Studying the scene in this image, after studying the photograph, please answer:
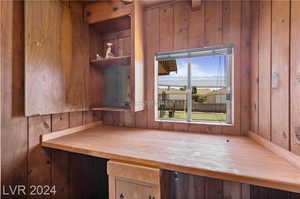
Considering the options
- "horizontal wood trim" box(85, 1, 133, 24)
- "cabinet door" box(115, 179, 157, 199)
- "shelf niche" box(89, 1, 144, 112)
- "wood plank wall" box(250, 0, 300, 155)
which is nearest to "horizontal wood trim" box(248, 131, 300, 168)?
"wood plank wall" box(250, 0, 300, 155)

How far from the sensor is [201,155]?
0.84 metres

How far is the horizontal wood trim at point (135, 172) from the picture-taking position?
0.77 meters

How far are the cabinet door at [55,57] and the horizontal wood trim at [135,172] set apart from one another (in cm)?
69

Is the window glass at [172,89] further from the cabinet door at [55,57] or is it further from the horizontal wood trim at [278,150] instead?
the cabinet door at [55,57]

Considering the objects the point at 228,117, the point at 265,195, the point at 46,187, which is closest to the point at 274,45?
the point at 228,117

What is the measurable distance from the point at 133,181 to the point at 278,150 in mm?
839

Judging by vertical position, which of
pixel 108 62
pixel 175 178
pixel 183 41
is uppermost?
A: pixel 183 41

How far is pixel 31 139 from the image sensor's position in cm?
108

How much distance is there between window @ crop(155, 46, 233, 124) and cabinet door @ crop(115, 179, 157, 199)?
0.79 m

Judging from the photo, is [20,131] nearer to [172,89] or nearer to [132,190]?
[132,190]

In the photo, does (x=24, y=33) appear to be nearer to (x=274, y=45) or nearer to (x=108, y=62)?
(x=108, y=62)

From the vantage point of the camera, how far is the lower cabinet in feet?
2.57

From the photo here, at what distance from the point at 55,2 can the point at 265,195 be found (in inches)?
86.0

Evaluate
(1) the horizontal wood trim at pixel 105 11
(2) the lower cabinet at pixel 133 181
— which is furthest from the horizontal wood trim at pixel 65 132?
(1) the horizontal wood trim at pixel 105 11
